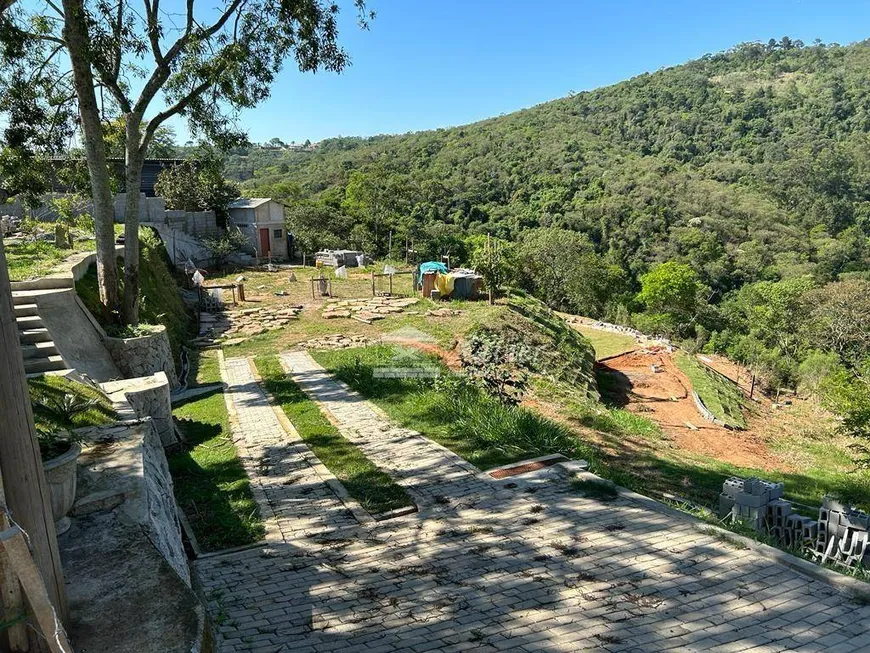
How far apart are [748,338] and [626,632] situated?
3535cm

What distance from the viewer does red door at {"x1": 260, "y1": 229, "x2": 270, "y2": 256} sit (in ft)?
97.5

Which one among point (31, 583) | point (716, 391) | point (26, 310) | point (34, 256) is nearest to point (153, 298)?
point (34, 256)

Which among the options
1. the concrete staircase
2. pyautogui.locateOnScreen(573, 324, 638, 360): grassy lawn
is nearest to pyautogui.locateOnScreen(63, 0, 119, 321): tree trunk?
the concrete staircase

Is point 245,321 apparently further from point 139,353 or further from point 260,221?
point 260,221

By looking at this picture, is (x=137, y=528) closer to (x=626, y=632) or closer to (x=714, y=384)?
(x=626, y=632)

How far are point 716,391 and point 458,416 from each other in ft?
46.6

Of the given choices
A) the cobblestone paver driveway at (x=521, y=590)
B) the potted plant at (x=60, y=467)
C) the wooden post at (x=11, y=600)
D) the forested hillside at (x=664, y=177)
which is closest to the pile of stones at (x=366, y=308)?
the cobblestone paver driveway at (x=521, y=590)

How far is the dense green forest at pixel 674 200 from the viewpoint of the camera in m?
36.2

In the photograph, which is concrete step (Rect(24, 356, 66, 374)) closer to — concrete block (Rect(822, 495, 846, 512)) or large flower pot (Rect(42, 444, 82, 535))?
large flower pot (Rect(42, 444, 82, 535))

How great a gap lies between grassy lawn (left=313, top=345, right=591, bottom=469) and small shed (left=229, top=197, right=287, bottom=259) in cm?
1834

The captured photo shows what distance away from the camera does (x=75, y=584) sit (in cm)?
320

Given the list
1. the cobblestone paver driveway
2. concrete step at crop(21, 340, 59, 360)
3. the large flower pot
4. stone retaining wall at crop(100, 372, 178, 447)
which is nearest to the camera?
the large flower pot

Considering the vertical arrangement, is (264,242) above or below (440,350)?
above

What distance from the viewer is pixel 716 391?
786 inches
